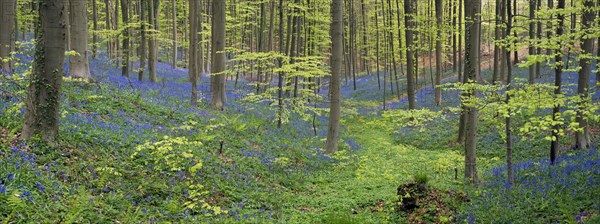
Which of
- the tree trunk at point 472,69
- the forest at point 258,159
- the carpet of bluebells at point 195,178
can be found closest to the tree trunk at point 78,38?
the forest at point 258,159

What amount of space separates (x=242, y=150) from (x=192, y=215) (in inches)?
206

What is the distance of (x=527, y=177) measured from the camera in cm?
945

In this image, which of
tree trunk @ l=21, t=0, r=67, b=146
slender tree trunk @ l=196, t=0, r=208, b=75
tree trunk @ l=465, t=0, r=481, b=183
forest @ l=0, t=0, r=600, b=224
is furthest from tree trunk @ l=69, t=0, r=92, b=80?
tree trunk @ l=465, t=0, r=481, b=183

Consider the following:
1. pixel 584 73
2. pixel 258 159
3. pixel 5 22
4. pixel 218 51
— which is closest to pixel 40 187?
pixel 258 159

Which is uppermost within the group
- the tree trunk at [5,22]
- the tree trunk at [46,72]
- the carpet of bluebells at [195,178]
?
the tree trunk at [5,22]

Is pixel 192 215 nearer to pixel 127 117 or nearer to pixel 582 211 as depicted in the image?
pixel 127 117

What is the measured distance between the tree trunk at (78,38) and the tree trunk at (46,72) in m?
6.22

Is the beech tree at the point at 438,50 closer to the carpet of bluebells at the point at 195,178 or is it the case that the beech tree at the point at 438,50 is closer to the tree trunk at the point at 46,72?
the carpet of bluebells at the point at 195,178

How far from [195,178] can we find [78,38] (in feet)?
25.9

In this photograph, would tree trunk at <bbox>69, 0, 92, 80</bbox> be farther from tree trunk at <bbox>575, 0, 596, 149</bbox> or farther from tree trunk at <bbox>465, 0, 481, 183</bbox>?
tree trunk at <bbox>575, 0, 596, 149</bbox>

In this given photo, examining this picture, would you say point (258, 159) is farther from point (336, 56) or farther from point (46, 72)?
point (46, 72)

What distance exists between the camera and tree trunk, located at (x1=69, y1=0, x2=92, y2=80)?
12.4 metres

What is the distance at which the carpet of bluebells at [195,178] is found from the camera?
5.69m

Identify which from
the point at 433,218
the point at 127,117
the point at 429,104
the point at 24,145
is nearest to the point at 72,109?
the point at 127,117
